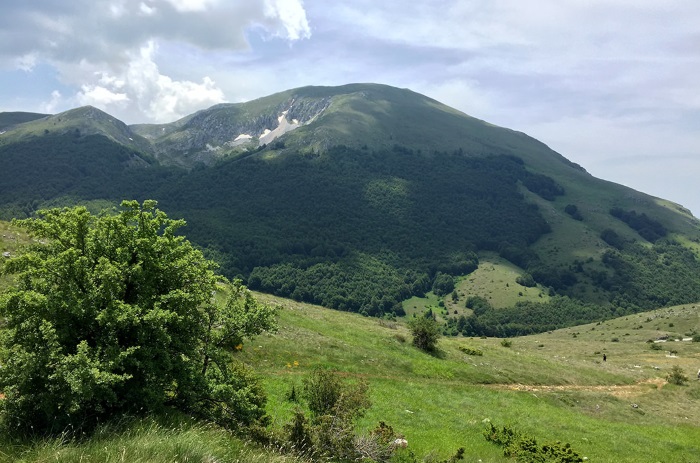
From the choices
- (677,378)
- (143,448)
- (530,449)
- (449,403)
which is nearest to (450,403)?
(449,403)

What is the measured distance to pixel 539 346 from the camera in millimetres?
79375

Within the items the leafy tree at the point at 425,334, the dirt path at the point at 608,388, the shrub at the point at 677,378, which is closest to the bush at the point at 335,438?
the dirt path at the point at 608,388

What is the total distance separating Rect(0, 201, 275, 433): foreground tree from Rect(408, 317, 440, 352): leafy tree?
33347 millimetres

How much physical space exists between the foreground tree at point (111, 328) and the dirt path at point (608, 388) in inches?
1286

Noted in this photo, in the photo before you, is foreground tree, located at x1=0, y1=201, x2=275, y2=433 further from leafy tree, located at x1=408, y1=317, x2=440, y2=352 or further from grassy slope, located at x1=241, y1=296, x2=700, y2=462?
leafy tree, located at x1=408, y1=317, x2=440, y2=352

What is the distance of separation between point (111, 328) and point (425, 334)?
3824 cm

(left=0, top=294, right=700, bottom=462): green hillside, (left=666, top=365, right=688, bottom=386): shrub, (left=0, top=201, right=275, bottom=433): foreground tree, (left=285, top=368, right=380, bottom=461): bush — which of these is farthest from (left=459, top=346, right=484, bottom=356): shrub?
(left=0, top=201, right=275, bottom=433): foreground tree

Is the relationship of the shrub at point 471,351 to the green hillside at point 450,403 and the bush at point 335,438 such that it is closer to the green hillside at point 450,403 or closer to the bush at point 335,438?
the green hillside at point 450,403

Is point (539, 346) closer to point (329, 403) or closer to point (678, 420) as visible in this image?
point (678, 420)

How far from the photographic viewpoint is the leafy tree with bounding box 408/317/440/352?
45.8 m

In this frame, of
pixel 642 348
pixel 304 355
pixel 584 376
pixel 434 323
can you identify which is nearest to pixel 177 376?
pixel 304 355

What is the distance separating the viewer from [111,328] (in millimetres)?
11930

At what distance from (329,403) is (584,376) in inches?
A: 1625

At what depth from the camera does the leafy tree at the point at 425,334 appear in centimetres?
4584
